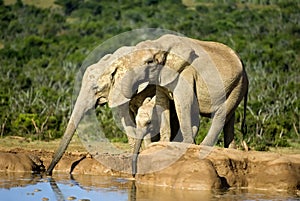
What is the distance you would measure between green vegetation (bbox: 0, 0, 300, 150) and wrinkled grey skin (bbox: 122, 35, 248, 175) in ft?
9.96

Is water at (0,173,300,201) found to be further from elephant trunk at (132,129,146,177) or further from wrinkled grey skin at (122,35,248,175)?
wrinkled grey skin at (122,35,248,175)

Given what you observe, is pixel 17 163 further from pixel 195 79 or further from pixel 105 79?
pixel 195 79

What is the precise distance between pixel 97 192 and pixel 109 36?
27768mm

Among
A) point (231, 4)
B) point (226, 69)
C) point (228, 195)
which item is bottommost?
point (231, 4)

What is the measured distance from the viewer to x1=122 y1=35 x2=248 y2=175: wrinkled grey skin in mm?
9258

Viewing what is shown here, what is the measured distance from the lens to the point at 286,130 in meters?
15.2

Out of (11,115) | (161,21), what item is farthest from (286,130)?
(161,21)

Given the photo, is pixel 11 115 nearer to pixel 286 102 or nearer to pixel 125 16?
pixel 286 102

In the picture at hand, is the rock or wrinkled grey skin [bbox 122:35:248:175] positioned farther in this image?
the rock

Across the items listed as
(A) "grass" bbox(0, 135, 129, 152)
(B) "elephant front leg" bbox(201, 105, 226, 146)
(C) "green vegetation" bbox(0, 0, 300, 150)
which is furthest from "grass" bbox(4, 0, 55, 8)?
(B) "elephant front leg" bbox(201, 105, 226, 146)

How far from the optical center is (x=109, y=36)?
117ft

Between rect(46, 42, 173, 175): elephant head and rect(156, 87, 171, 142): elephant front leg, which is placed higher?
rect(46, 42, 173, 175): elephant head

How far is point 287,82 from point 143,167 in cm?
1513

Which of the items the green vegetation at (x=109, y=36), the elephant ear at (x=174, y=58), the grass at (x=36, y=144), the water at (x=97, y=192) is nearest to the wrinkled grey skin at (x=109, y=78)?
the elephant ear at (x=174, y=58)
